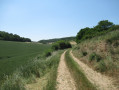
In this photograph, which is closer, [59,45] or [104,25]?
[104,25]

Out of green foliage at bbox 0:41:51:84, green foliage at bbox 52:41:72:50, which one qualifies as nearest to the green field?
green foliage at bbox 0:41:51:84

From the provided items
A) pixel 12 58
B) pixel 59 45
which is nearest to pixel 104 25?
pixel 59 45

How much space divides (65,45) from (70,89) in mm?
58856

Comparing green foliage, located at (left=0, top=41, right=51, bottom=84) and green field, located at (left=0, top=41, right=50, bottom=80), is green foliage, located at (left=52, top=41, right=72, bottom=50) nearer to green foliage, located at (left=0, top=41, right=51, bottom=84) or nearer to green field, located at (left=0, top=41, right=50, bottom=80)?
green foliage, located at (left=0, top=41, right=51, bottom=84)

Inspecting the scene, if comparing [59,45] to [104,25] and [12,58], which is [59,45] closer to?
[104,25]

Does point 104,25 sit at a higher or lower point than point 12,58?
higher

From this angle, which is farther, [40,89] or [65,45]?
[65,45]

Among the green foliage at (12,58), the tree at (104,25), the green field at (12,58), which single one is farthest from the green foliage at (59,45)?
the tree at (104,25)

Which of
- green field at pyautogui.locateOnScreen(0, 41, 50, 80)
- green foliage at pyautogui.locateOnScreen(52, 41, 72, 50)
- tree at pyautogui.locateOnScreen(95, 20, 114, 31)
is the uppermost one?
tree at pyautogui.locateOnScreen(95, 20, 114, 31)

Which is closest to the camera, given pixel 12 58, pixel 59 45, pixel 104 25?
pixel 12 58

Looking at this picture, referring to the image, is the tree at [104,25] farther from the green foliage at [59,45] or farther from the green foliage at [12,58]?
the green foliage at [12,58]

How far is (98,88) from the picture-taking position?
18.5 ft

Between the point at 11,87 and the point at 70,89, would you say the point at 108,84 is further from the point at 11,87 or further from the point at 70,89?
the point at 11,87

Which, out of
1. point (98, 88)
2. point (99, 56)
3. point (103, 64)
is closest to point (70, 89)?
point (98, 88)
